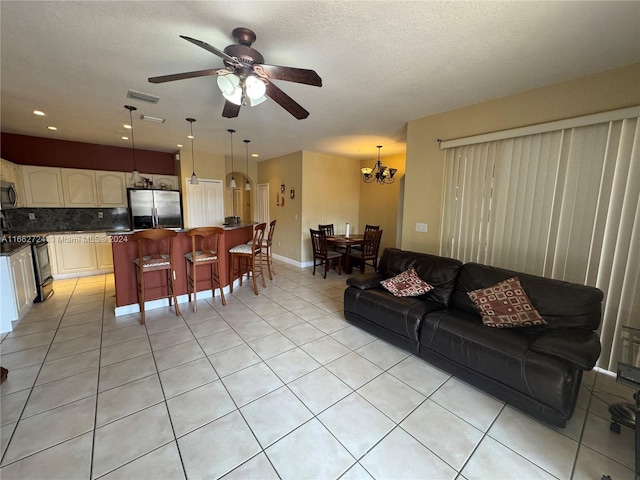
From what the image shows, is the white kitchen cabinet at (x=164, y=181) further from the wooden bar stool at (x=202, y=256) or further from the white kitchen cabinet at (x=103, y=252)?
the wooden bar stool at (x=202, y=256)

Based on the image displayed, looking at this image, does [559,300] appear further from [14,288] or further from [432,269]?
[14,288]

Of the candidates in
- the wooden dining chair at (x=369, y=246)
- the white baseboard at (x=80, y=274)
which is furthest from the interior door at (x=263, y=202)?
the white baseboard at (x=80, y=274)

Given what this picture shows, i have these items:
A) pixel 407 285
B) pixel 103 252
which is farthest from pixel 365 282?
pixel 103 252

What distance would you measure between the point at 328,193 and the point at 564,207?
4501 mm

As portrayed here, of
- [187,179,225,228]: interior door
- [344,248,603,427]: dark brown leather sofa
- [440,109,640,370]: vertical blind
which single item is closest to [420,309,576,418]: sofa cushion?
[344,248,603,427]: dark brown leather sofa

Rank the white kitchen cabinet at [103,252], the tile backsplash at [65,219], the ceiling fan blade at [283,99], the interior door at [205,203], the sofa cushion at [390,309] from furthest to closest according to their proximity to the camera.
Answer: the interior door at [205,203] → the white kitchen cabinet at [103,252] → the tile backsplash at [65,219] → the sofa cushion at [390,309] → the ceiling fan blade at [283,99]

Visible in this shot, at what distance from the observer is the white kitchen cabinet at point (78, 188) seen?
4.92 meters

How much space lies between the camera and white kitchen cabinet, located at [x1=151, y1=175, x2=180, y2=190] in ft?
19.3

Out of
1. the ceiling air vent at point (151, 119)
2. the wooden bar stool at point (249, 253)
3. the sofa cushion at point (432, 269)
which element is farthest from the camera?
the wooden bar stool at point (249, 253)

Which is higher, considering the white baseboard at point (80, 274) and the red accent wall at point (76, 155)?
the red accent wall at point (76, 155)

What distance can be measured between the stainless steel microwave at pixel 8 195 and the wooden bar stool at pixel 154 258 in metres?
2.46

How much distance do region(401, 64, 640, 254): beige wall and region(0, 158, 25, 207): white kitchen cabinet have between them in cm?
614

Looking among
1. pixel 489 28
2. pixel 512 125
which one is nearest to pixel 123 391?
pixel 489 28

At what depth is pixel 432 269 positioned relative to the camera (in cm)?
294
